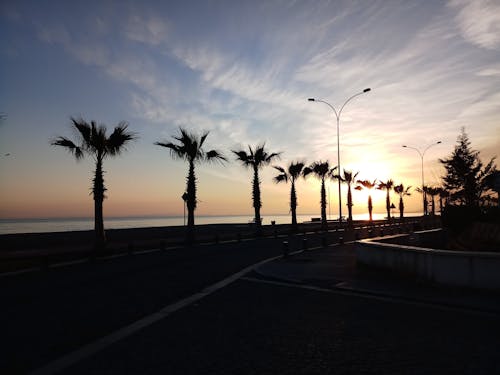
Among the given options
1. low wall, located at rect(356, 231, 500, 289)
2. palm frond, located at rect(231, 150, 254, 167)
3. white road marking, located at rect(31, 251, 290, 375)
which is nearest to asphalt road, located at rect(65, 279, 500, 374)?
white road marking, located at rect(31, 251, 290, 375)

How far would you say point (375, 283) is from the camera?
1122 centimetres

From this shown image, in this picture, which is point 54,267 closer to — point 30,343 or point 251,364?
point 30,343

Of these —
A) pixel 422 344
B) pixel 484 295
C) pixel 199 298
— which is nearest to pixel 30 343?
pixel 199 298

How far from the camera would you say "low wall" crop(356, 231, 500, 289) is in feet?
30.6

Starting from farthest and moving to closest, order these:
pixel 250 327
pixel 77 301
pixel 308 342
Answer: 1. pixel 77 301
2. pixel 250 327
3. pixel 308 342

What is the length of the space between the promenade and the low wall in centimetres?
27

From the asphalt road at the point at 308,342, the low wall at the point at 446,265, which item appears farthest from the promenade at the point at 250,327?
the low wall at the point at 446,265

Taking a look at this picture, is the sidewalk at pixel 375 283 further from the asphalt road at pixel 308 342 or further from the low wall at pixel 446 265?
the asphalt road at pixel 308 342

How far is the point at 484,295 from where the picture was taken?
9.10 metres

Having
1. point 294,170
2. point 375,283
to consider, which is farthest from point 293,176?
point 375,283

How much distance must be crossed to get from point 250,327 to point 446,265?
576 cm

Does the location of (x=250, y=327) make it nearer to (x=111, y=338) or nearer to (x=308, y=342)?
(x=308, y=342)

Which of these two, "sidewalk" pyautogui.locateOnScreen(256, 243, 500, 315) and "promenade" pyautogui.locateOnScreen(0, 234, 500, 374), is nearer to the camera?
"promenade" pyautogui.locateOnScreen(0, 234, 500, 374)

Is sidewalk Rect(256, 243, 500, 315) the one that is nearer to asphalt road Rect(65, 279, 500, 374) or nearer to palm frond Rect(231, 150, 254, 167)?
asphalt road Rect(65, 279, 500, 374)
